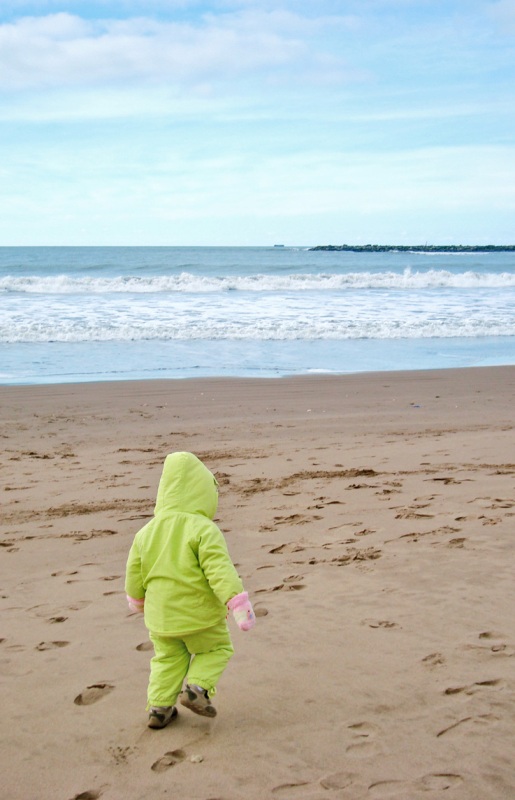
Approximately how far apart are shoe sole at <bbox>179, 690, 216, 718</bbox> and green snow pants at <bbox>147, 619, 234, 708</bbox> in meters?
0.05

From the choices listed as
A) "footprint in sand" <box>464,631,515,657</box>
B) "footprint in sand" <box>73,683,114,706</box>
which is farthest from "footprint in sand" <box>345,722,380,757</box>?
"footprint in sand" <box>73,683,114,706</box>

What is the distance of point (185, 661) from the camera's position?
290 cm

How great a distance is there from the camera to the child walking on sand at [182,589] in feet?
9.16

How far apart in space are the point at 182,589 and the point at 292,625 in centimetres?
103

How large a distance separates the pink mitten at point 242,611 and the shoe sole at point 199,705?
14.4 inches

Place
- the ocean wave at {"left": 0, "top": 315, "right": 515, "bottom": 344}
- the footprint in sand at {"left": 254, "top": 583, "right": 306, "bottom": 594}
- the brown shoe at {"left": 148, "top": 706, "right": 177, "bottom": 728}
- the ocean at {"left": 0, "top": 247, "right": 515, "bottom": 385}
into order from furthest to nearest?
1. the ocean wave at {"left": 0, "top": 315, "right": 515, "bottom": 344}
2. the ocean at {"left": 0, "top": 247, "right": 515, "bottom": 385}
3. the footprint in sand at {"left": 254, "top": 583, "right": 306, "bottom": 594}
4. the brown shoe at {"left": 148, "top": 706, "right": 177, "bottom": 728}

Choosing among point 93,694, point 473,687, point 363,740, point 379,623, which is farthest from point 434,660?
point 93,694

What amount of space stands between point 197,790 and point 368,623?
143cm

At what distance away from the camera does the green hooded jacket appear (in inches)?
110

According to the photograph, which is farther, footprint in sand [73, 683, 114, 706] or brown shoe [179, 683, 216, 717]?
footprint in sand [73, 683, 114, 706]

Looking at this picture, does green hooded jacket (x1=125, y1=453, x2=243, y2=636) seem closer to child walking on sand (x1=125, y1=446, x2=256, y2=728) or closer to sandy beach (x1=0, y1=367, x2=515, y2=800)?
child walking on sand (x1=125, y1=446, x2=256, y2=728)

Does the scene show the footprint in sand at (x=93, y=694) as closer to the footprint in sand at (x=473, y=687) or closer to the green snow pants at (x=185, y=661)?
the green snow pants at (x=185, y=661)

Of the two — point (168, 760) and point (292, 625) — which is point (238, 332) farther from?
point (168, 760)

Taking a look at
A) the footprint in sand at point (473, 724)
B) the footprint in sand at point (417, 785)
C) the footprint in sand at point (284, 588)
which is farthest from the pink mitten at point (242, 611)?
the footprint in sand at point (284, 588)
